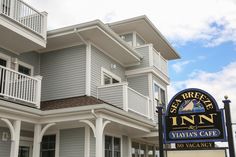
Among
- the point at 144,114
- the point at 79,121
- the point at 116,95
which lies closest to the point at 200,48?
the point at 144,114

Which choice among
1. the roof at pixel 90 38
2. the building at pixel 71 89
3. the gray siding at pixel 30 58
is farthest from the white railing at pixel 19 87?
the roof at pixel 90 38

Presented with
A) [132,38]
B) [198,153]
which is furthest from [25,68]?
[198,153]

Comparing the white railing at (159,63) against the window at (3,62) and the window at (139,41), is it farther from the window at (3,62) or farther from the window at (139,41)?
the window at (3,62)

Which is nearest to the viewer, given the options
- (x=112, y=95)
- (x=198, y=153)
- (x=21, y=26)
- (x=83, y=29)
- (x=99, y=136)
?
(x=198, y=153)

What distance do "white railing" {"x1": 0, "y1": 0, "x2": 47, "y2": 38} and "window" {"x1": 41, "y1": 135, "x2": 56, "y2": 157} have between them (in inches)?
152

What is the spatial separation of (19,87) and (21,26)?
2.12 meters

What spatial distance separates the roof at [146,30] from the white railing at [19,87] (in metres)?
7.26

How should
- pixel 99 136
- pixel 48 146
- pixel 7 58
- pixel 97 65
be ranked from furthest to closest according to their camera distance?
pixel 97 65 → pixel 48 146 → pixel 7 58 → pixel 99 136

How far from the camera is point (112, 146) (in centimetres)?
1356

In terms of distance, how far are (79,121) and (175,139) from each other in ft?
14.7

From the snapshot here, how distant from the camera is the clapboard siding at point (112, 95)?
42.6ft

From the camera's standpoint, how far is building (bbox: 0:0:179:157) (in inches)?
423

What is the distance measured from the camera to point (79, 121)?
1095 centimetres

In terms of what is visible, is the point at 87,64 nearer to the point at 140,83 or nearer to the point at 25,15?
the point at 25,15
